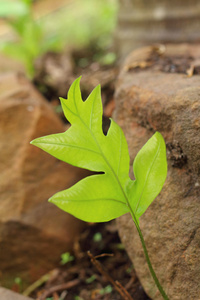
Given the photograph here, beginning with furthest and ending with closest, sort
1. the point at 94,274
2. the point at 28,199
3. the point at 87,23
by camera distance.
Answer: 1. the point at 87,23
2. the point at 28,199
3. the point at 94,274

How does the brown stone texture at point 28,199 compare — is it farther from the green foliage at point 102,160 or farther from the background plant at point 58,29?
the background plant at point 58,29

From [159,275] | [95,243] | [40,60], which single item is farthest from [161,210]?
[40,60]

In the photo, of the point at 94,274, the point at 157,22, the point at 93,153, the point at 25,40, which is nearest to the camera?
the point at 93,153

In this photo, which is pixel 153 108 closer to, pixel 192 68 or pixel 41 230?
pixel 192 68

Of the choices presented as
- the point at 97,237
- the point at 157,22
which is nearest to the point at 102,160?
the point at 97,237

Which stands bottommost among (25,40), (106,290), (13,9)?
(106,290)

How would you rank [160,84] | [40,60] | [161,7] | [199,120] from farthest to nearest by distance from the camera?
[40,60], [161,7], [160,84], [199,120]

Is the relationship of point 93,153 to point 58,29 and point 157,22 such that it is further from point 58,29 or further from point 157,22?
point 58,29
